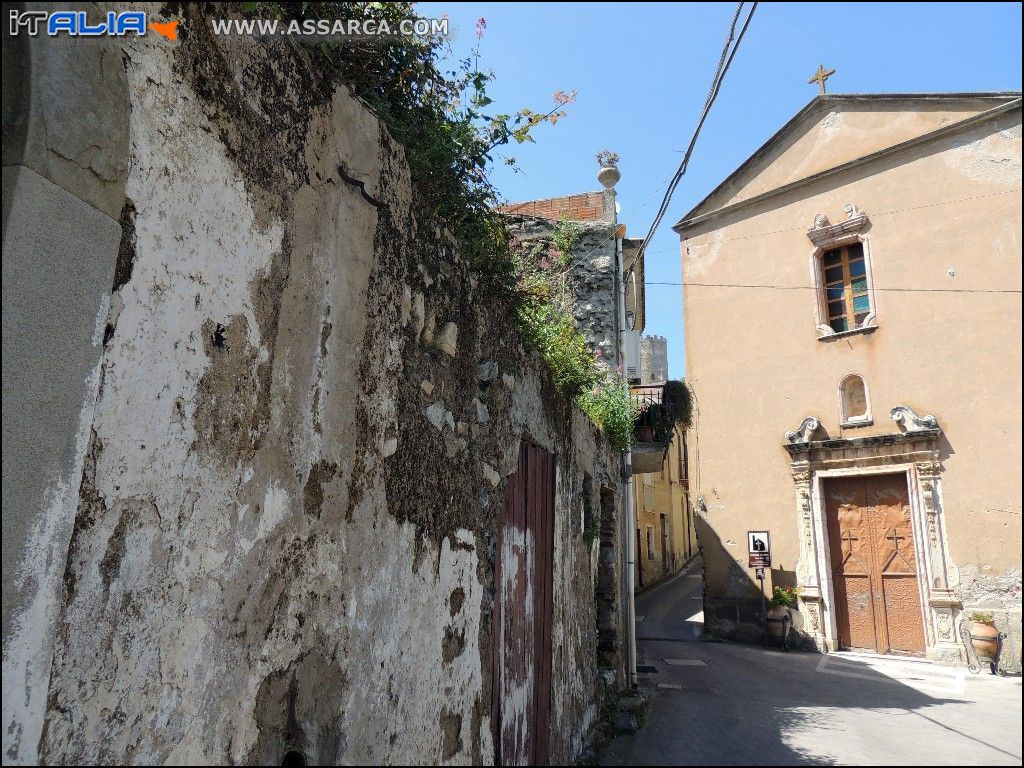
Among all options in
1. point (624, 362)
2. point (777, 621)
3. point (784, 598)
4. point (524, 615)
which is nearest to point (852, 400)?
point (784, 598)

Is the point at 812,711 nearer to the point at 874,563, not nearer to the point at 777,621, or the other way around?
the point at 777,621

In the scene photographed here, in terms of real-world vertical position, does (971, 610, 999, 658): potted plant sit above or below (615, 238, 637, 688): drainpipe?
below

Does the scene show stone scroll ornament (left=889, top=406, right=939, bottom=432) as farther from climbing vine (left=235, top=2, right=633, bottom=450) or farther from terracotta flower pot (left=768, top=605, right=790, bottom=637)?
climbing vine (left=235, top=2, right=633, bottom=450)

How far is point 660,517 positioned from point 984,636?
526 inches

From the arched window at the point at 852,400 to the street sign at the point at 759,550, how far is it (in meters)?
2.09

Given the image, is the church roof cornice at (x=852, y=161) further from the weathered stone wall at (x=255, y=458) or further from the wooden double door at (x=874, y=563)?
the weathered stone wall at (x=255, y=458)

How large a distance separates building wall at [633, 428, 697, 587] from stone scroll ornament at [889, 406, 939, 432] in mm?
7100

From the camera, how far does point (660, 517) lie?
72.0 ft

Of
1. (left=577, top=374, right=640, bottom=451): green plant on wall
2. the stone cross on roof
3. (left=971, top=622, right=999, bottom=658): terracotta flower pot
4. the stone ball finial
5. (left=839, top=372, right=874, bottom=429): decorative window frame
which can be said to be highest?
the stone cross on roof

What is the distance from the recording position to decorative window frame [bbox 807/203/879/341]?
35.4ft

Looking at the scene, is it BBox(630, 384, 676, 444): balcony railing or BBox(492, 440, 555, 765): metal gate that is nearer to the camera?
BBox(492, 440, 555, 765): metal gate

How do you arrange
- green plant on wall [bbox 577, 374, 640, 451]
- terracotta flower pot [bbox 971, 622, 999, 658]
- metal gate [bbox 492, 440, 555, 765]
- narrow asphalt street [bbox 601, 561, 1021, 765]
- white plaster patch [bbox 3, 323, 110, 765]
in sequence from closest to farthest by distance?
white plaster patch [bbox 3, 323, 110, 765], metal gate [bbox 492, 440, 555, 765], narrow asphalt street [bbox 601, 561, 1021, 765], green plant on wall [bbox 577, 374, 640, 451], terracotta flower pot [bbox 971, 622, 999, 658]

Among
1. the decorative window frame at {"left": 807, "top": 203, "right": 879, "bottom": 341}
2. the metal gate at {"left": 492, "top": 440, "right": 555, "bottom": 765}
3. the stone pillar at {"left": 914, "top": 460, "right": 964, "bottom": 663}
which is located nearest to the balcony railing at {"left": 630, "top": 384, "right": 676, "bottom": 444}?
the decorative window frame at {"left": 807, "top": 203, "right": 879, "bottom": 341}

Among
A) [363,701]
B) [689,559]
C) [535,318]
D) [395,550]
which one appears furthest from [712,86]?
[689,559]
